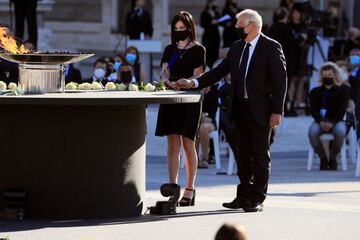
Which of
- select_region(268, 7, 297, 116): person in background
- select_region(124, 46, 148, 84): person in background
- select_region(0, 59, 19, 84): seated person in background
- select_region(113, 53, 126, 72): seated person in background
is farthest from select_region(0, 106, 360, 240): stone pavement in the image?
select_region(268, 7, 297, 116): person in background

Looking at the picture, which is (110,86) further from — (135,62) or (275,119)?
(135,62)

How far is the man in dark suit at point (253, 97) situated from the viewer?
490 inches

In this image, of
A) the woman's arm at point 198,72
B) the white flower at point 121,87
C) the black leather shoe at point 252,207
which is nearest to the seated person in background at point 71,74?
the white flower at point 121,87

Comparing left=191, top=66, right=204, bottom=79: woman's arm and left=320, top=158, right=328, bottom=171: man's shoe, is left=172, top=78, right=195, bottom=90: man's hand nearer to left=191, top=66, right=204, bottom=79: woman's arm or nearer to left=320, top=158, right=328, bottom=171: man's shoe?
left=191, top=66, right=204, bottom=79: woman's arm

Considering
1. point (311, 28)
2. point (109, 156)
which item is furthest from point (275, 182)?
point (311, 28)

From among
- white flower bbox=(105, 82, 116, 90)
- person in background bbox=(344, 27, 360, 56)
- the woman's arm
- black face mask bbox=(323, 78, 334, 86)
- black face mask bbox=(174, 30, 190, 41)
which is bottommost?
person in background bbox=(344, 27, 360, 56)

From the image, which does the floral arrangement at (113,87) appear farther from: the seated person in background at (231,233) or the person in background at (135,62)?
the person in background at (135,62)

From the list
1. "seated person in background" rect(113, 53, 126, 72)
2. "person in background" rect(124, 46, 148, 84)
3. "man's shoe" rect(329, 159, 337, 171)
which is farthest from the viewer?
→ "person in background" rect(124, 46, 148, 84)

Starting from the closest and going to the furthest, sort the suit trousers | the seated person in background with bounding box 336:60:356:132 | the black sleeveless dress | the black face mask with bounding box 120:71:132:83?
the suit trousers → the black sleeveless dress → the seated person in background with bounding box 336:60:356:132 → the black face mask with bounding box 120:71:132:83

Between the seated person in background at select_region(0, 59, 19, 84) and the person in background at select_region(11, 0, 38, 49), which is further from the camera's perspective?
the person in background at select_region(11, 0, 38, 49)

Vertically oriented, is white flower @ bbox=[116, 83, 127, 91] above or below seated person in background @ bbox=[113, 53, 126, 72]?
above

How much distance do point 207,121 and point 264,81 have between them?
20.2ft

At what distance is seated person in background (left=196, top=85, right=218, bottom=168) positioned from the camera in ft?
60.3

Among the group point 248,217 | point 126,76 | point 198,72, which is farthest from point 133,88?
point 126,76
